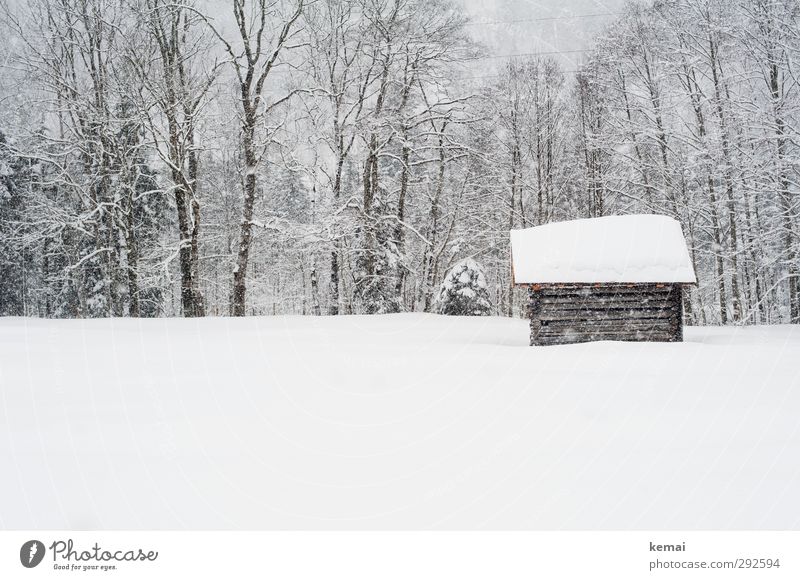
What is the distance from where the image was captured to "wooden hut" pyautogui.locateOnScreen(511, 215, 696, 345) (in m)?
12.1

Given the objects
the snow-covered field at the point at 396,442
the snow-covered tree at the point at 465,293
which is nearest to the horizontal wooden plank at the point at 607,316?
the snow-covered field at the point at 396,442

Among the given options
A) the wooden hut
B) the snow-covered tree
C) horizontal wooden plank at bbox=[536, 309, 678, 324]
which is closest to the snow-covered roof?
the wooden hut

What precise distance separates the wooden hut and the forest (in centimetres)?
409

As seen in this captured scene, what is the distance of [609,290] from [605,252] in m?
0.98

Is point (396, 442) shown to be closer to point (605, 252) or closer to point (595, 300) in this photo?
point (595, 300)

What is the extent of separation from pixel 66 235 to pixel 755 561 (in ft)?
90.7

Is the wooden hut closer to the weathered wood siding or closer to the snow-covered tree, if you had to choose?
the weathered wood siding

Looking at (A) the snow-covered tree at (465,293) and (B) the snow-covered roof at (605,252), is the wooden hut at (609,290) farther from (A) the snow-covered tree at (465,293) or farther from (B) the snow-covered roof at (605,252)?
(A) the snow-covered tree at (465,293)

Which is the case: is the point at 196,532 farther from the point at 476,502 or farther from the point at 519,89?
the point at 519,89

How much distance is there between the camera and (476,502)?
125 inches

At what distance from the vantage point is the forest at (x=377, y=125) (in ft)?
51.2

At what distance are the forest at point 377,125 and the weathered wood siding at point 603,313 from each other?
14.7ft

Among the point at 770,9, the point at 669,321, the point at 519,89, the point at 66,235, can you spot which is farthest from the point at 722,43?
the point at 66,235

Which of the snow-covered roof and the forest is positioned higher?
the forest
